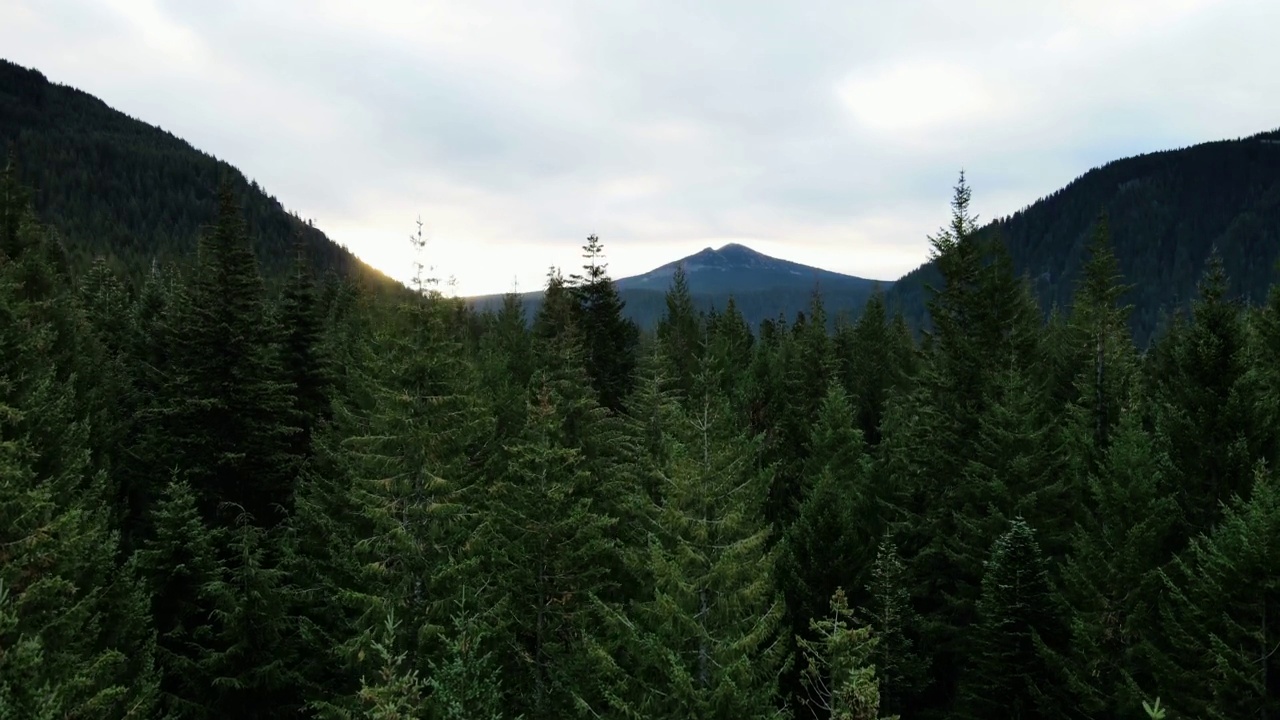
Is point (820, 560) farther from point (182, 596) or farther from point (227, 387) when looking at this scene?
point (227, 387)

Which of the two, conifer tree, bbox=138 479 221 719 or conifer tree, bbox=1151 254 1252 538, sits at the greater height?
conifer tree, bbox=1151 254 1252 538

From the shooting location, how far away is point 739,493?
16.7 m

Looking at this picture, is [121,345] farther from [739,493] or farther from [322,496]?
[739,493]

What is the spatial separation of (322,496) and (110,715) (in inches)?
390

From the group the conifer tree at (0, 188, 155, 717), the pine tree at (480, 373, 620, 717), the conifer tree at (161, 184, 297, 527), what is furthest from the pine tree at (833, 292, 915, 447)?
the conifer tree at (0, 188, 155, 717)

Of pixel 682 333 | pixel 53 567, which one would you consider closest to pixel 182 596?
pixel 53 567

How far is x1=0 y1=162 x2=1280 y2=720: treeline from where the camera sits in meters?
15.6

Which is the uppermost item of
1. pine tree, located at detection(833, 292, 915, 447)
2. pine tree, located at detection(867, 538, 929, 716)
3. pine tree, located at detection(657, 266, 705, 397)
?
pine tree, located at detection(657, 266, 705, 397)

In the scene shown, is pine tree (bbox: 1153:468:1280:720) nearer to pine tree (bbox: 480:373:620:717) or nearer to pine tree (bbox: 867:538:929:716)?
pine tree (bbox: 867:538:929:716)

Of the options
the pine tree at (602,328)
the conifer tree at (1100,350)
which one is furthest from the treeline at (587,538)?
the pine tree at (602,328)

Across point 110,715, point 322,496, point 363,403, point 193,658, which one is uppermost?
point 363,403

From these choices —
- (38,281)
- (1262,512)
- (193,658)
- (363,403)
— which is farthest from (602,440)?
(38,281)

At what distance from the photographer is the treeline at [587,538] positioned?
51.3 feet

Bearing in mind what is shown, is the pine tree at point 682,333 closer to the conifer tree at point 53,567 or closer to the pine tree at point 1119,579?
the pine tree at point 1119,579
